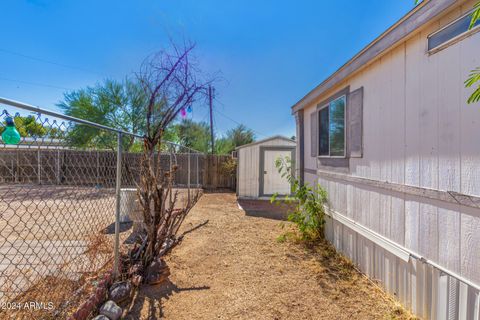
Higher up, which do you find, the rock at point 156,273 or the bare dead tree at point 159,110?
the bare dead tree at point 159,110

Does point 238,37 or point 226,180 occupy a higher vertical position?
point 238,37

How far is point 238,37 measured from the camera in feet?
23.6

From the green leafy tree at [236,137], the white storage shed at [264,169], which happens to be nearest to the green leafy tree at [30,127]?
the white storage shed at [264,169]

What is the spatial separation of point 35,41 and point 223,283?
474 inches

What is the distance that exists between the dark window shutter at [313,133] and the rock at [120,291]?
3728 millimetres

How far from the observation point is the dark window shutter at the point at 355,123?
3.14 metres

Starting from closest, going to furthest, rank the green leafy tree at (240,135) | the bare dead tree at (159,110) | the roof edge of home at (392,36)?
the roof edge of home at (392,36) → the bare dead tree at (159,110) → the green leafy tree at (240,135)

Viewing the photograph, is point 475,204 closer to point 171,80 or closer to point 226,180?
point 171,80

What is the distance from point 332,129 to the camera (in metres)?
3.91

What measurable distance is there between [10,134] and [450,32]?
2.99 m

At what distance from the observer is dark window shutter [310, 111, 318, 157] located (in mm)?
4570

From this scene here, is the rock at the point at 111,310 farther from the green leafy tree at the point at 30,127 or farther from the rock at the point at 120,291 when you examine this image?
the green leafy tree at the point at 30,127

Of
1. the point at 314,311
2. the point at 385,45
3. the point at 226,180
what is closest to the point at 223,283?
the point at 314,311

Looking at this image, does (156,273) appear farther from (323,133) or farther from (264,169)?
(264,169)
